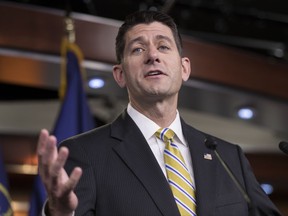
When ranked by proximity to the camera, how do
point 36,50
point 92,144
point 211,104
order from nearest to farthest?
point 92,144 → point 36,50 → point 211,104

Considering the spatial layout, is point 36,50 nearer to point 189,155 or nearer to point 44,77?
point 44,77

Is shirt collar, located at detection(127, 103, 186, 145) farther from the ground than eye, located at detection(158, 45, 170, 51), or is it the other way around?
eye, located at detection(158, 45, 170, 51)

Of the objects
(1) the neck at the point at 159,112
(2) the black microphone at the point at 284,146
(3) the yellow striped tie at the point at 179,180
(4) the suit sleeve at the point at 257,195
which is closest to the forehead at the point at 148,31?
(1) the neck at the point at 159,112

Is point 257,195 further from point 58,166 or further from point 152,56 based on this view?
point 58,166

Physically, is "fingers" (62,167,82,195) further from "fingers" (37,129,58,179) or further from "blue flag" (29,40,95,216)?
"blue flag" (29,40,95,216)

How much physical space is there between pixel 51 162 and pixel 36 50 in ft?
9.87

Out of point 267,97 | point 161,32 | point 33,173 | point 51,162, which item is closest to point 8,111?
point 33,173

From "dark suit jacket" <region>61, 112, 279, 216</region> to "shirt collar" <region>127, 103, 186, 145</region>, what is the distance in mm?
21

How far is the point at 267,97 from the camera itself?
5.42 m

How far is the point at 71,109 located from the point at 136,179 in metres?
1.87

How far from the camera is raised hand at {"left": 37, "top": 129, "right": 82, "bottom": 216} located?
5.72ft

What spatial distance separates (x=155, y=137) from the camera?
2303 mm

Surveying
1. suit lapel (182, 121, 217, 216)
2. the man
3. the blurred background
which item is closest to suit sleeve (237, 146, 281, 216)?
the man

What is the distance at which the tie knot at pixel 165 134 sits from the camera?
2.29m
